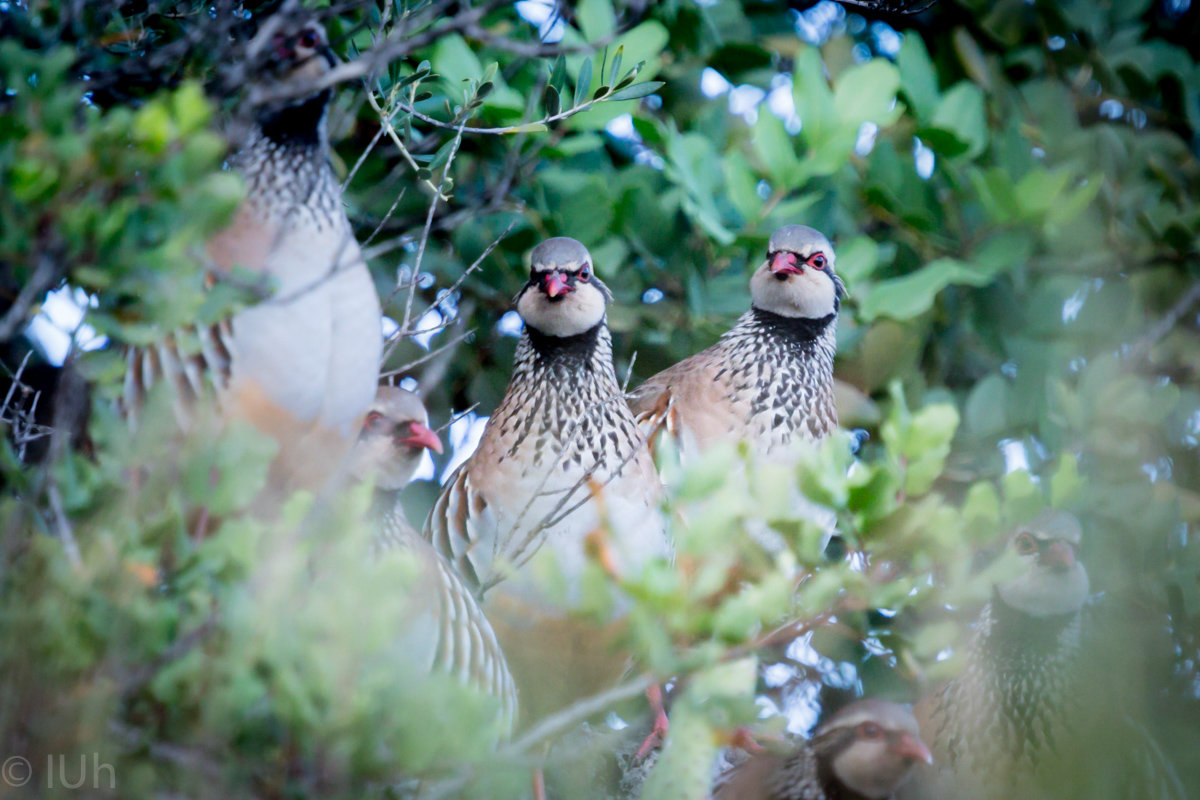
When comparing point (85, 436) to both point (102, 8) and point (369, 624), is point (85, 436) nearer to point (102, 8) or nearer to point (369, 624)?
point (102, 8)

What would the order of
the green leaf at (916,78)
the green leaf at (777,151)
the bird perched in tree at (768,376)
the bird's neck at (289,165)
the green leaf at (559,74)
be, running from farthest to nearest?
the green leaf at (916,78)
the bird perched in tree at (768,376)
the green leaf at (777,151)
the green leaf at (559,74)
the bird's neck at (289,165)

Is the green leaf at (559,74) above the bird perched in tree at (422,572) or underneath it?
above

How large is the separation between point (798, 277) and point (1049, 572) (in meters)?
0.87

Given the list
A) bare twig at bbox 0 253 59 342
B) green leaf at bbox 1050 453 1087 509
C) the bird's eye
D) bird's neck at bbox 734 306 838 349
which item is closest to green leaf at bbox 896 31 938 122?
bird's neck at bbox 734 306 838 349

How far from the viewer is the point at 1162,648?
272 cm

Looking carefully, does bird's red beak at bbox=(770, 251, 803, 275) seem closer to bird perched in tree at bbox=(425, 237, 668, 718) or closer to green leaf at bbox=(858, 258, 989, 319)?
green leaf at bbox=(858, 258, 989, 319)

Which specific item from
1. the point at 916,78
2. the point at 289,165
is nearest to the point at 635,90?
the point at 289,165

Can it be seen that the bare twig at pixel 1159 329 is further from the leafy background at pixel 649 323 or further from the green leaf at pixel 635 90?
the green leaf at pixel 635 90

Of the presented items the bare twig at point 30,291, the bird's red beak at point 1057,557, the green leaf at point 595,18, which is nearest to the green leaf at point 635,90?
the green leaf at point 595,18

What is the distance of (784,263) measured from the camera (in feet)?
8.29

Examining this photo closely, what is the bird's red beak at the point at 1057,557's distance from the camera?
256 centimetres

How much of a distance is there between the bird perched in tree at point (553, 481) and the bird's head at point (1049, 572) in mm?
898

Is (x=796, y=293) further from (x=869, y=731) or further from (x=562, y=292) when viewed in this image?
(x=869, y=731)

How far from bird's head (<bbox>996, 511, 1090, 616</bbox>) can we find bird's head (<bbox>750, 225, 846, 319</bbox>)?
69 centimetres
